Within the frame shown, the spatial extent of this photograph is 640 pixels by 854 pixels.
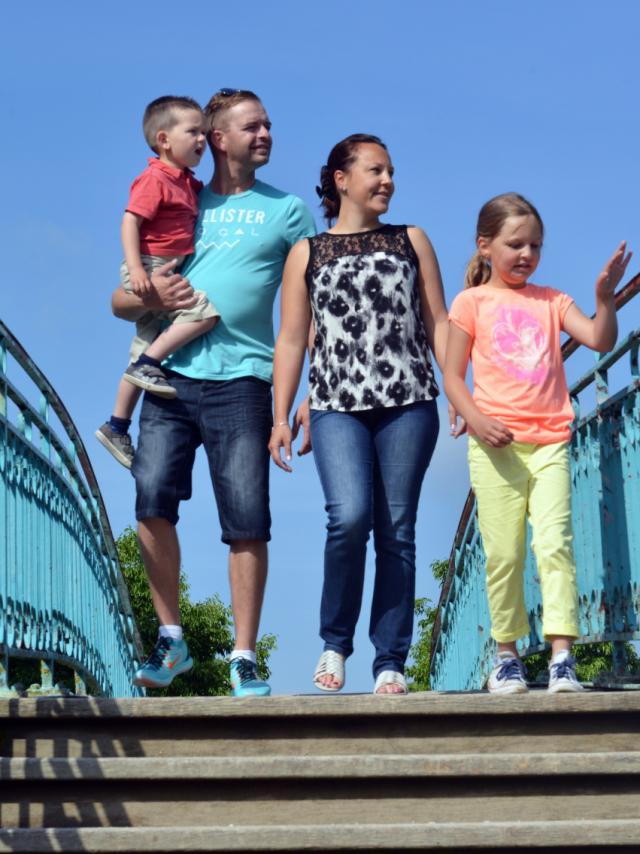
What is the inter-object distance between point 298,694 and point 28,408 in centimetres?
289

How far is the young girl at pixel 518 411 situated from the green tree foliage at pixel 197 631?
106 feet

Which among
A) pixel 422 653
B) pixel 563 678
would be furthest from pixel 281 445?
pixel 422 653

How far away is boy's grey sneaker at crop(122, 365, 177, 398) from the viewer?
522cm

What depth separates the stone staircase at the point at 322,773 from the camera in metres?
4.04

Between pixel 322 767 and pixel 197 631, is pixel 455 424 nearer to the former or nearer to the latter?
pixel 322 767

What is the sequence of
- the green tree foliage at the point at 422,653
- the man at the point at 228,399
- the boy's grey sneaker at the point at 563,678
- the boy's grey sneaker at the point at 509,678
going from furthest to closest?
the green tree foliage at the point at 422,653, the man at the point at 228,399, the boy's grey sneaker at the point at 509,678, the boy's grey sneaker at the point at 563,678

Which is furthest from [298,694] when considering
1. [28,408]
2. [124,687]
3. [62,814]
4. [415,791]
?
[124,687]

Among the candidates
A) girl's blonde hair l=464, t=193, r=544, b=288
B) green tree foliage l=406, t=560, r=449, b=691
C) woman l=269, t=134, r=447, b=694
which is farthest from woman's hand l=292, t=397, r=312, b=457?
green tree foliage l=406, t=560, r=449, b=691

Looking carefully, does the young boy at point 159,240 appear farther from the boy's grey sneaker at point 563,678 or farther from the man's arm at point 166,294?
the boy's grey sneaker at point 563,678

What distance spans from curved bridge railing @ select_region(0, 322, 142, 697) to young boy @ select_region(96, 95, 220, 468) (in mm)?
813

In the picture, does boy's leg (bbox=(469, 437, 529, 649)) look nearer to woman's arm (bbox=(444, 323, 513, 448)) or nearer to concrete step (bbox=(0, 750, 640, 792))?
woman's arm (bbox=(444, 323, 513, 448))

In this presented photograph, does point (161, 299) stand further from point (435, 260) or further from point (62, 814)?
point (62, 814)

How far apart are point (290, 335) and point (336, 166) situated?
71 centimetres

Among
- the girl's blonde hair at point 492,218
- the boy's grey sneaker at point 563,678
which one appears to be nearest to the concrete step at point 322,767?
the boy's grey sneaker at point 563,678
